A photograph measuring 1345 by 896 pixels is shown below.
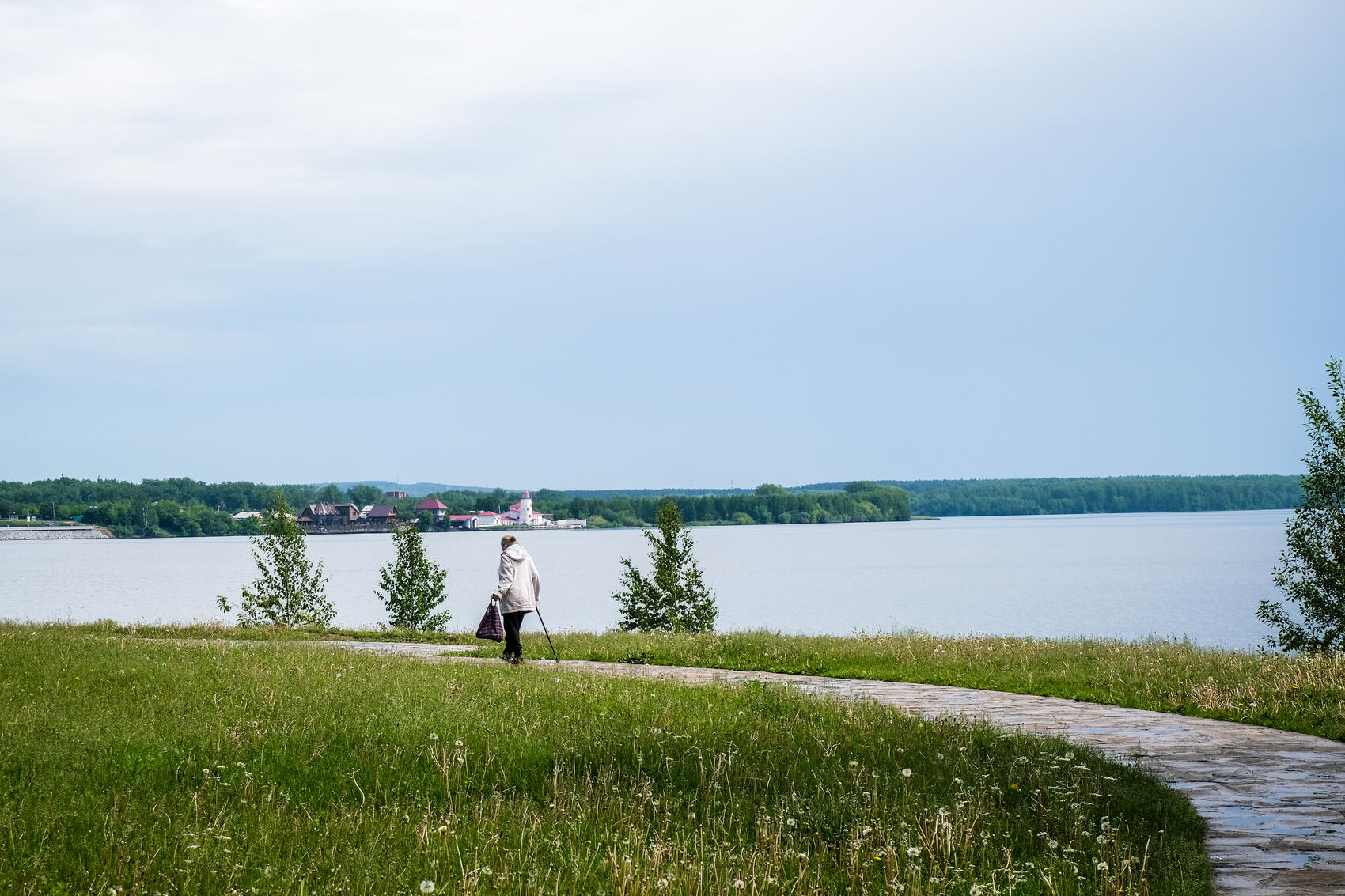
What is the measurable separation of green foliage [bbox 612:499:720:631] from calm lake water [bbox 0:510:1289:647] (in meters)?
4.13

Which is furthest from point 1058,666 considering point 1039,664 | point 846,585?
point 846,585

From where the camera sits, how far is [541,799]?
26.0 ft

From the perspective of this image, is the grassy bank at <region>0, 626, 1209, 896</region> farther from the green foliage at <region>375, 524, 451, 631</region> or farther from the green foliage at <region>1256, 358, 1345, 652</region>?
the green foliage at <region>375, 524, 451, 631</region>

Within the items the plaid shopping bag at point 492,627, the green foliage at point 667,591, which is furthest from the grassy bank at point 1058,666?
the green foliage at point 667,591

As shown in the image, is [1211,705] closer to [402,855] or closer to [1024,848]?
[1024,848]

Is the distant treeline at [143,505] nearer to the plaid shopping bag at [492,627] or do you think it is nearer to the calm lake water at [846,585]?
the calm lake water at [846,585]

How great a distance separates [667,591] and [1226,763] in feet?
105

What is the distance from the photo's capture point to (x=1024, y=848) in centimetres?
668

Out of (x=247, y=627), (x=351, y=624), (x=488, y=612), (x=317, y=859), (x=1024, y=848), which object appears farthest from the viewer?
(x=351, y=624)

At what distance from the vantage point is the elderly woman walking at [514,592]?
662 inches

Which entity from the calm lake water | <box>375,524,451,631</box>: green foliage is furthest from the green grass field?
<box>375,524,451,631</box>: green foliage

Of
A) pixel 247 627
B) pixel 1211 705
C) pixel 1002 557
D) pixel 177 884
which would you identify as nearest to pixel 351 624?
pixel 247 627

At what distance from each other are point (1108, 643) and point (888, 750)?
12.3m

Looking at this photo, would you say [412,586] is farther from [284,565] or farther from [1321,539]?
[1321,539]
